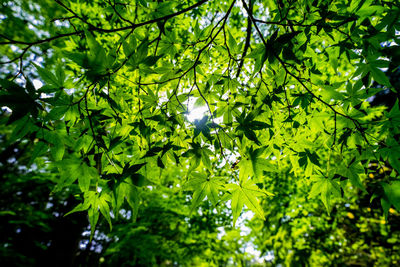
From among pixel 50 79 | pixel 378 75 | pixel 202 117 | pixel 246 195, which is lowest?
pixel 246 195

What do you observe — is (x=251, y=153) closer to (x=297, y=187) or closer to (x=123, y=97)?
(x=123, y=97)

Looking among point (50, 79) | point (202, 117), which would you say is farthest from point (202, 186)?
point (50, 79)

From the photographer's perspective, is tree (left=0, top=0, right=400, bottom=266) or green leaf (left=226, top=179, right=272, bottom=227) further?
green leaf (left=226, top=179, right=272, bottom=227)

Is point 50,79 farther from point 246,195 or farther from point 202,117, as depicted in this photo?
Answer: point 246,195

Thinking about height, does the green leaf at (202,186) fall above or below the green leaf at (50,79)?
below

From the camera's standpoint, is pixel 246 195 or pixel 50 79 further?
pixel 246 195

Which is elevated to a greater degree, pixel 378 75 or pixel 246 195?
pixel 378 75

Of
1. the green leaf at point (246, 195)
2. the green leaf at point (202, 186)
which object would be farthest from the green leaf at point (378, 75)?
the green leaf at point (202, 186)

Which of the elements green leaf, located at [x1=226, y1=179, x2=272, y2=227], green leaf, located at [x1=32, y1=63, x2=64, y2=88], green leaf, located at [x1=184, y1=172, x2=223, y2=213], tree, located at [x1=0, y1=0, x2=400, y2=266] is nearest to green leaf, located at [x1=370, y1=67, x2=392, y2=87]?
tree, located at [x1=0, y1=0, x2=400, y2=266]

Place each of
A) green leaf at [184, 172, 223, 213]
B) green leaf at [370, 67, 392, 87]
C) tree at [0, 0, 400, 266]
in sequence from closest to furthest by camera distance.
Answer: tree at [0, 0, 400, 266]
green leaf at [370, 67, 392, 87]
green leaf at [184, 172, 223, 213]

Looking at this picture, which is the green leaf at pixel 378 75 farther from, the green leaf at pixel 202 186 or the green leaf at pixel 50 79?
the green leaf at pixel 50 79

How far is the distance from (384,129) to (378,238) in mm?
7791

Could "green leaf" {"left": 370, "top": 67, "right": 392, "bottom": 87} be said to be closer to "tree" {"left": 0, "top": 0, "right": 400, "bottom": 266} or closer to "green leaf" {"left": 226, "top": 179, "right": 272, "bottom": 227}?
"tree" {"left": 0, "top": 0, "right": 400, "bottom": 266}

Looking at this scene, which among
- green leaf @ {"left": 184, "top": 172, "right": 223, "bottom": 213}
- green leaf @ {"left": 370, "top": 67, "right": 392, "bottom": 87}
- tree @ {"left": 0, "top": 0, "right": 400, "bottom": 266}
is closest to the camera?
tree @ {"left": 0, "top": 0, "right": 400, "bottom": 266}
